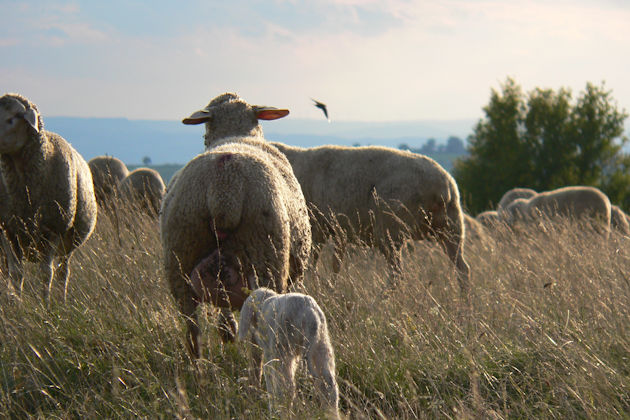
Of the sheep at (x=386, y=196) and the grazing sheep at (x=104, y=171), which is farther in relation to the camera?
the grazing sheep at (x=104, y=171)

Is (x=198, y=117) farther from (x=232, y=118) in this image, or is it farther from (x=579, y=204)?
(x=579, y=204)

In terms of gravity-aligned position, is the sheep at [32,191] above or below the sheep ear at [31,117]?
below

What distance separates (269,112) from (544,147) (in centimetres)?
3420

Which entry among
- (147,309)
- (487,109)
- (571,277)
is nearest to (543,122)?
(487,109)

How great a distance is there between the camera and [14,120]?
15.7ft

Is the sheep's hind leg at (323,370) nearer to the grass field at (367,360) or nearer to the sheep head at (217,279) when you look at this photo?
the grass field at (367,360)

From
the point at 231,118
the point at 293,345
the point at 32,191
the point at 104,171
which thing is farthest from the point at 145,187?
the point at 293,345

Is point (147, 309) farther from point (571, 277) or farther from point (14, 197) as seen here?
point (571, 277)

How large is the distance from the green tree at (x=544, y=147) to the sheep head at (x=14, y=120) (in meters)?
31.3

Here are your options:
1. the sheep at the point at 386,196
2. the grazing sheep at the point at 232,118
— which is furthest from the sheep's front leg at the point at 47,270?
Result: the sheep at the point at 386,196

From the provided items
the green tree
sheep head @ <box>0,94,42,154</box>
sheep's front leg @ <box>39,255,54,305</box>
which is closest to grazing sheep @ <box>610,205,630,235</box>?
sheep's front leg @ <box>39,255,54,305</box>

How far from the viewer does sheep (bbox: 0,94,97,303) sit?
481 centimetres

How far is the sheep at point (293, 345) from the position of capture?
2.61 meters

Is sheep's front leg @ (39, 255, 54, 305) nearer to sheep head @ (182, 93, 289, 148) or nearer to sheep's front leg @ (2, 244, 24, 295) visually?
sheep's front leg @ (2, 244, 24, 295)
